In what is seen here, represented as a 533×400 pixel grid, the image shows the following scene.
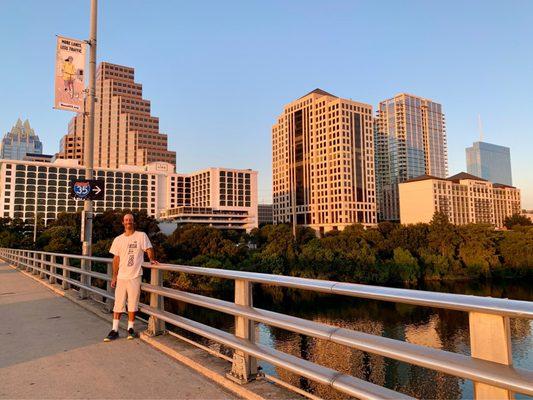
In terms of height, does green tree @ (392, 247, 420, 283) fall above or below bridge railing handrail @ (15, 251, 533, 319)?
below

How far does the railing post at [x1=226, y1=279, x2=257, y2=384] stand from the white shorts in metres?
2.64

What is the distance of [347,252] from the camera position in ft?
232

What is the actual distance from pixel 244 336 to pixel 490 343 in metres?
2.44

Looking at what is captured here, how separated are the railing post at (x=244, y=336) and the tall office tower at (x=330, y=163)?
438ft

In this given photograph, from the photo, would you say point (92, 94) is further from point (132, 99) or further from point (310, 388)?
point (132, 99)

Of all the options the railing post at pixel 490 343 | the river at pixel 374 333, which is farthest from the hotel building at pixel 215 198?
the railing post at pixel 490 343

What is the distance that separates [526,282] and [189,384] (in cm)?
8378

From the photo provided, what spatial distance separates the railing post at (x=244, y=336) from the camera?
4.03m

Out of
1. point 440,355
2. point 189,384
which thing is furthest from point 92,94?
point 440,355

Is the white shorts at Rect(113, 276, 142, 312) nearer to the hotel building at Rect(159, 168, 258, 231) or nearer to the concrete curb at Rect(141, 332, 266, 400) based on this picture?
the concrete curb at Rect(141, 332, 266, 400)

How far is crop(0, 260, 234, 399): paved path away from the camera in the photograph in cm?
395

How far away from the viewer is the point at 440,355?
2.33m

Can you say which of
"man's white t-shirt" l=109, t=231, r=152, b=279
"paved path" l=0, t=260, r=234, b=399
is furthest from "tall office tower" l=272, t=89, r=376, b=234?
"man's white t-shirt" l=109, t=231, r=152, b=279

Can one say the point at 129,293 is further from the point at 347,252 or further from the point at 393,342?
the point at 347,252
